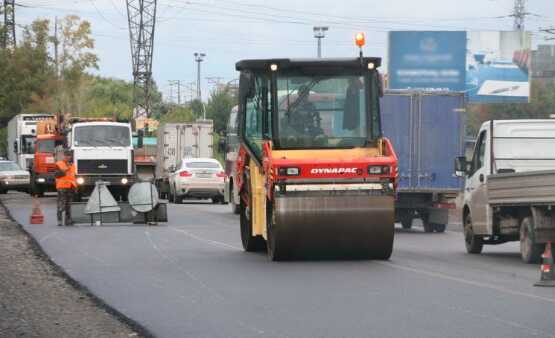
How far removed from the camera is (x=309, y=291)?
14.5m

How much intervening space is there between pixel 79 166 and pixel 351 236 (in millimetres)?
24115

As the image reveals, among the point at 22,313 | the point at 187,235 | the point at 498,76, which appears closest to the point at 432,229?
the point at 187,235

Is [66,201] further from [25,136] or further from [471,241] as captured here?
[25,136]

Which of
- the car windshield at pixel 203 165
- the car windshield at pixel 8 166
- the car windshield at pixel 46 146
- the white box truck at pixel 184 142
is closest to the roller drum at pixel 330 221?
the car windshield at pixel 203 165

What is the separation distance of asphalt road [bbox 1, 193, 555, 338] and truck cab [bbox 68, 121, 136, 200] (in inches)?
676

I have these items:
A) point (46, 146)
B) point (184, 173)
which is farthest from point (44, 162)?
point (184, 173)

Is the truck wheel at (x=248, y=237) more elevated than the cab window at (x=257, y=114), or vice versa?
the cab window at (x=257, y=114)

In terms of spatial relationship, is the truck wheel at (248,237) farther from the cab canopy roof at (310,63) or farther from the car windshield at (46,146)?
the car windshield at (46,146)

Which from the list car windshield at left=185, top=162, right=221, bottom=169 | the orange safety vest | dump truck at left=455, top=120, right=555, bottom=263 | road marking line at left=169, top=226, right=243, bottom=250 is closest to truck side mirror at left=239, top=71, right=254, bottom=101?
road marking line at left=169, top=226, right=243, bottom=250

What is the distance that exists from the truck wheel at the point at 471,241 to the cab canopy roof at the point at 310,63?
13.2ft

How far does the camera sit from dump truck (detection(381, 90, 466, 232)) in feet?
96.0

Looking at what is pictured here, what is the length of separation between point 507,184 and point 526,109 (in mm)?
81458

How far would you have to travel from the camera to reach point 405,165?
96.2 ft

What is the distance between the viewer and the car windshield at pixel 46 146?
49969 millimetres
